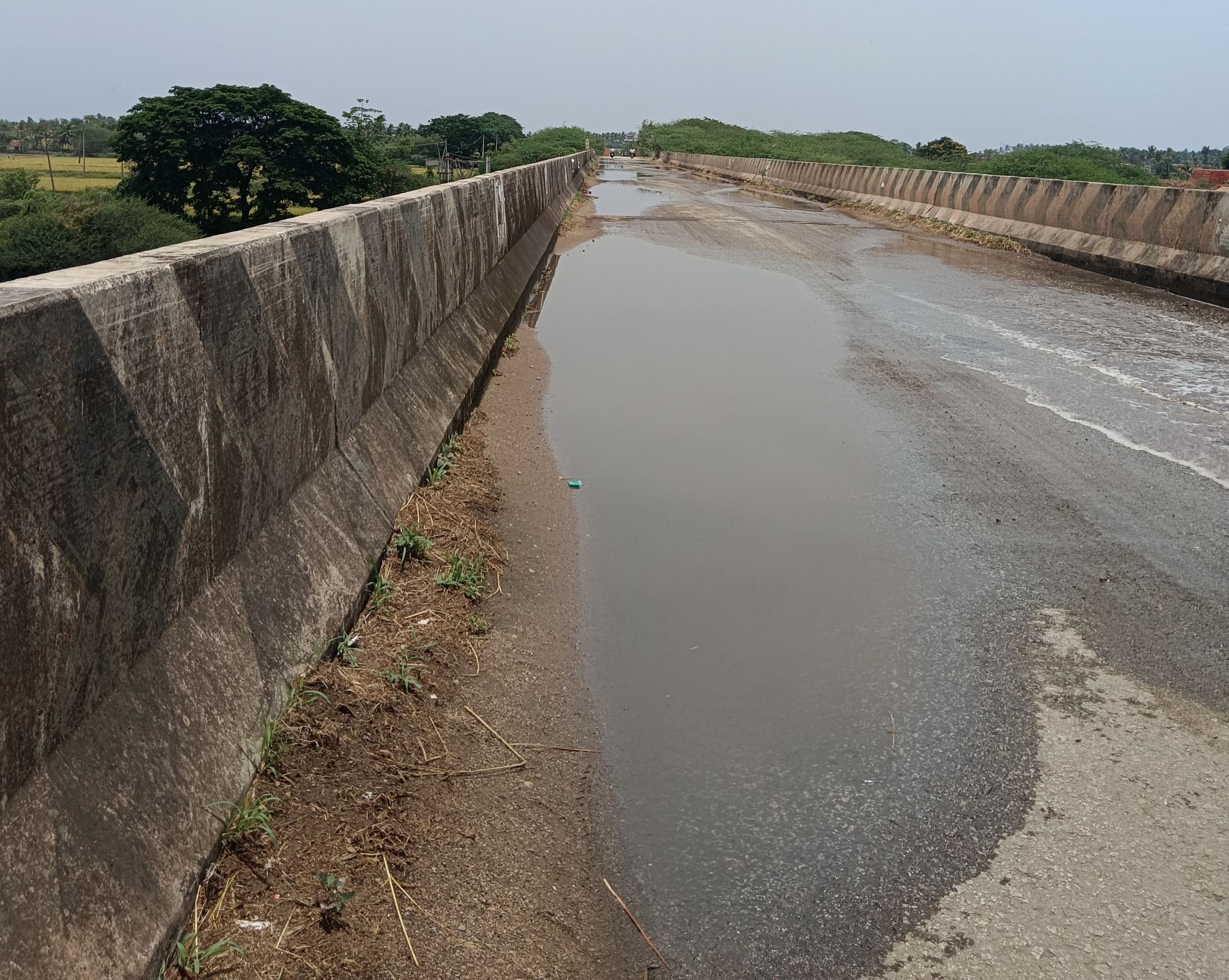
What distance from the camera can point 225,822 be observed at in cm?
262

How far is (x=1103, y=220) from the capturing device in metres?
14.9

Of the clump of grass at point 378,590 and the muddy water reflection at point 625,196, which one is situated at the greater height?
the clump of grass at point 378,590

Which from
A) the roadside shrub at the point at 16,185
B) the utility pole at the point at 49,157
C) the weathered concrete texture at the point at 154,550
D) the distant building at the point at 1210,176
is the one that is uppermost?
the weathered concrete texture at the point at 154,550

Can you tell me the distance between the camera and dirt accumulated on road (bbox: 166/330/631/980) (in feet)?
8.15

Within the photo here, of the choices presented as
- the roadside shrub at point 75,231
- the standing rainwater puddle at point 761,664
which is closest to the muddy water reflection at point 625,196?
the standing rainwater puddle at point 761,664

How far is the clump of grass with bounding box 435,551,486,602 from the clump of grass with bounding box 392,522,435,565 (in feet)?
0.35

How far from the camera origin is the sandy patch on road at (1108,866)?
254cm

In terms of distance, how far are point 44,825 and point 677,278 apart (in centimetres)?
1215

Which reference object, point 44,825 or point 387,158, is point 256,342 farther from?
point 387,158

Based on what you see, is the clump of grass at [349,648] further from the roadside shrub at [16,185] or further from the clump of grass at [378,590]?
the roadside shrub at [16,185]

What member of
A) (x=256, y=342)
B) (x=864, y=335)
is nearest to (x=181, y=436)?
(x=256, y=342)

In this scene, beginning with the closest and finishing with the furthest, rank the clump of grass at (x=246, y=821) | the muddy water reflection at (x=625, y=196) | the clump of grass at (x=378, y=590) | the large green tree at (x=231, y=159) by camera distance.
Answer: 1. the clump of grass at (x=246, y=821)
2. the clump of grass at (x=378, y=590)
3. the muddy water reflection at (x=625, y=196)
4. the large green tree at (x=231, y=159)

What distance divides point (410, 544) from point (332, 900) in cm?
209

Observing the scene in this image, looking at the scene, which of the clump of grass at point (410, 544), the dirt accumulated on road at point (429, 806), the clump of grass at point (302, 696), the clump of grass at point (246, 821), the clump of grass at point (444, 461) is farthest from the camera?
the clump of grass at point (444, 461)
